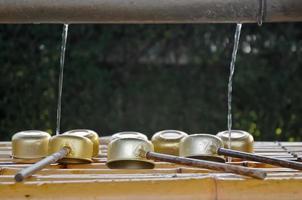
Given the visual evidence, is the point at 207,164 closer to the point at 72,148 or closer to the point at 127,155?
the point at 127,155

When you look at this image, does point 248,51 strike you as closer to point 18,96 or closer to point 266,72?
point 266,72

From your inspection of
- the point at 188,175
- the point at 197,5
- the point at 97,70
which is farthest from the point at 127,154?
the point at 97,70

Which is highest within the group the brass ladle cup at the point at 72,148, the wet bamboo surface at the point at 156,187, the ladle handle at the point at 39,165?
the brass ladle cup at the point at 72,148

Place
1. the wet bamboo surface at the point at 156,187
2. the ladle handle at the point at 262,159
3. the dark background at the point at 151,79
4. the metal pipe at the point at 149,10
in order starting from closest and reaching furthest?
1. the wet bamboo surface at the point at 156,187
2. the ladle handle at the point at 262,159
3. the metal pipe at the point at 149,10
4. the dark background at the point at 151,79

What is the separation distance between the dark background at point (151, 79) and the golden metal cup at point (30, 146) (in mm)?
2361

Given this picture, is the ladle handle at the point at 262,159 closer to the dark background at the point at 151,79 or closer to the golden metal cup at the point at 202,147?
the golden metal cup at the point at 202,147

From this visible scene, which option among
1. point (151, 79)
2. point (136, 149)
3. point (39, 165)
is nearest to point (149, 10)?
point (136, 149)

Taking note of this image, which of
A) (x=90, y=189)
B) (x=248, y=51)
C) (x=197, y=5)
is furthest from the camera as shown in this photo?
(x=248, y=51)

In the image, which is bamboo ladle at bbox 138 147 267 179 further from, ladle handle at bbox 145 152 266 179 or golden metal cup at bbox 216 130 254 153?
golden metal cup at bbox 216 130 254 153

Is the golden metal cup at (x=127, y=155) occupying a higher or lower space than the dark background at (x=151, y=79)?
lower

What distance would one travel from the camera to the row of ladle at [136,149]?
139 centimetres

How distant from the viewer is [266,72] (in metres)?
3.87

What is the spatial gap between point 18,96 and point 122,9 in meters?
2.64

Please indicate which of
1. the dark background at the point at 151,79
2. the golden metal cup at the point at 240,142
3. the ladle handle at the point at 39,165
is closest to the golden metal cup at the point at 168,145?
the golden metal cup at the point at 240,142
